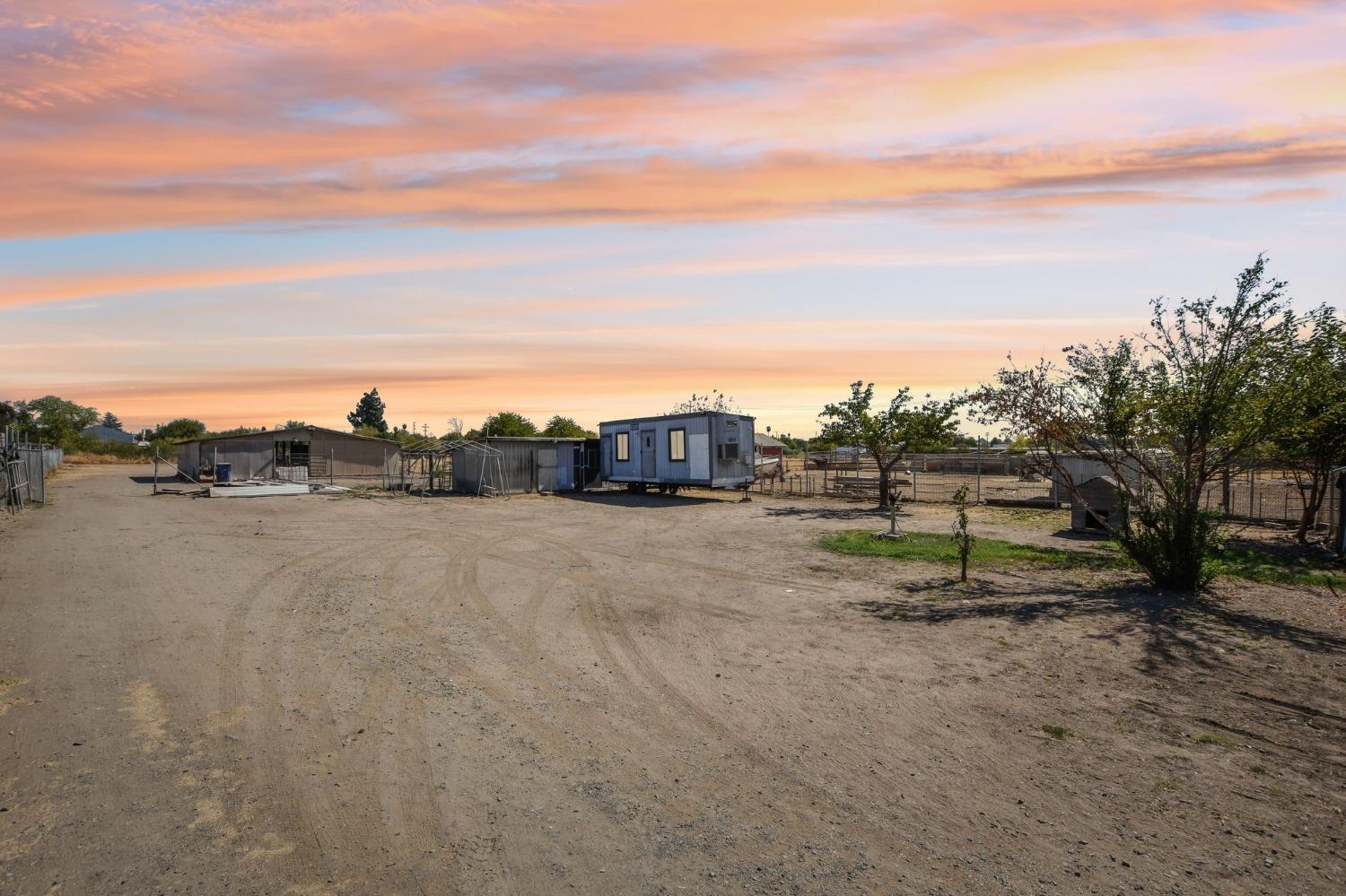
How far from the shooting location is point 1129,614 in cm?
1030

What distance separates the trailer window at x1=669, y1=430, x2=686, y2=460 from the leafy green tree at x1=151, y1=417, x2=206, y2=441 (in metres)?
75.2

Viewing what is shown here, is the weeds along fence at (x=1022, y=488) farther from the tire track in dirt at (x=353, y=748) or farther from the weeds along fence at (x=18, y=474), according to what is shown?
the weeds along fence at (x=18, y=474)

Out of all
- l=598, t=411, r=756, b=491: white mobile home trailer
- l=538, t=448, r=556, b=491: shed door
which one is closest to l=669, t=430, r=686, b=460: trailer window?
l=598, t=411, r=756, b=491: white mobile home trailer

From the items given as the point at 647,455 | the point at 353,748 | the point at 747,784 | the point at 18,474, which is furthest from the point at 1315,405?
the point at 18,474

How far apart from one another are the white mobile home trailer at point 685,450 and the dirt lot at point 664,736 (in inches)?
629

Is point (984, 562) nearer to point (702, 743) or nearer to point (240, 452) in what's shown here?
point (702, 743)

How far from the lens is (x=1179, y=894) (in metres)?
4.20

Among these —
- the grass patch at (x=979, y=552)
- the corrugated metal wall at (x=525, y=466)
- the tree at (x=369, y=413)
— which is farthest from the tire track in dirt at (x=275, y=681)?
the tree at (x=369, y=413)

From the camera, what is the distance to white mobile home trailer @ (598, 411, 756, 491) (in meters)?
28.6

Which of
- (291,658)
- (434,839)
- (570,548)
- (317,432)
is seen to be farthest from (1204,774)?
(317,432)

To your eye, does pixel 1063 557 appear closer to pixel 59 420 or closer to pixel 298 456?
pixel 298 456

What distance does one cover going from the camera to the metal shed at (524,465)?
32531 millimetres

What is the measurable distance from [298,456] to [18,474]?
17864 millimetres

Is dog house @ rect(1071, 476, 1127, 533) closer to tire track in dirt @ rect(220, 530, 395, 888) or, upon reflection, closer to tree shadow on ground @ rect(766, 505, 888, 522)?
tree shadow on ground @ rect(766, 505, 888, 522)
